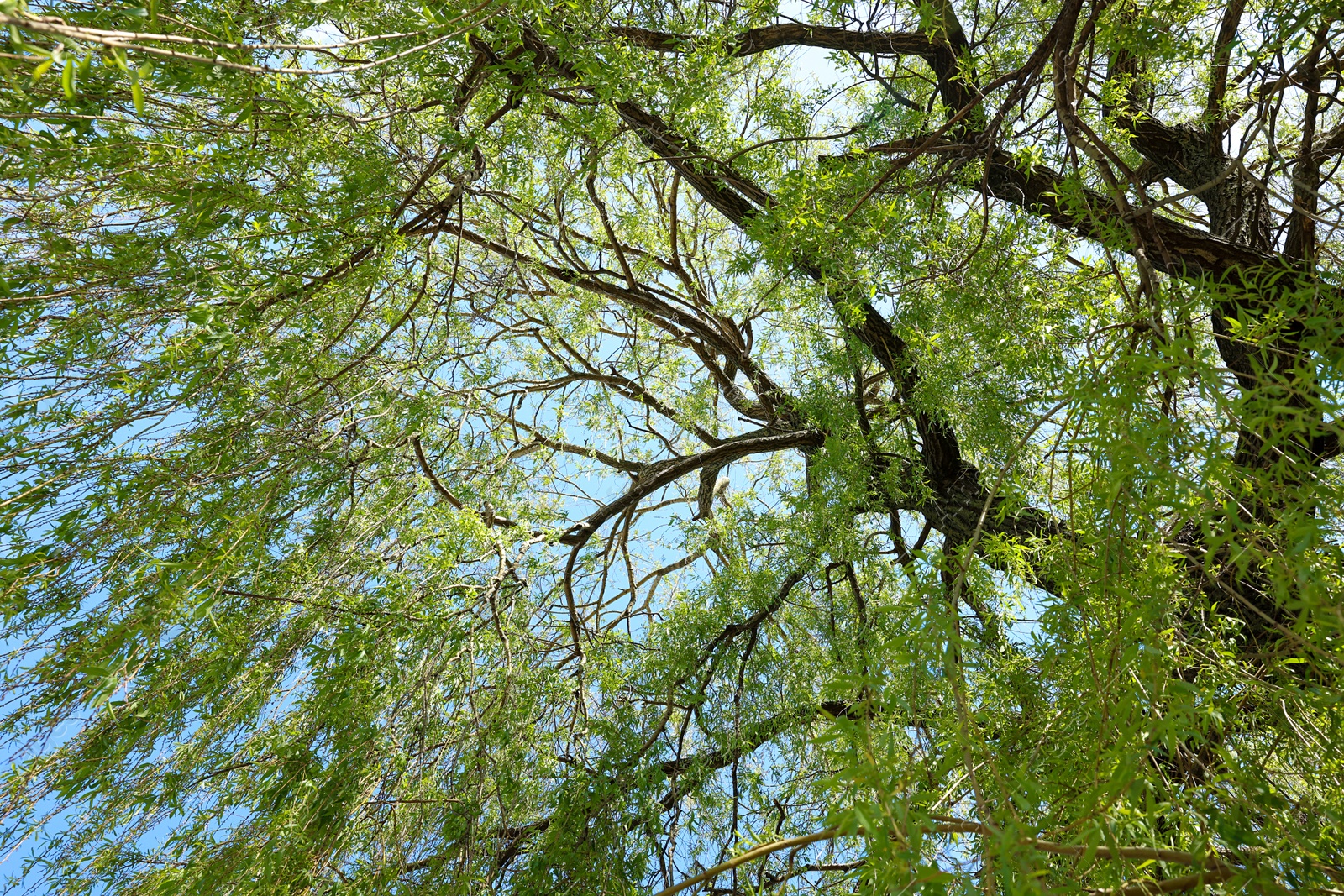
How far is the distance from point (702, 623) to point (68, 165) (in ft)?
7.79

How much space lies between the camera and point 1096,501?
4.33 ft

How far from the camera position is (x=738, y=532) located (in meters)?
3.49

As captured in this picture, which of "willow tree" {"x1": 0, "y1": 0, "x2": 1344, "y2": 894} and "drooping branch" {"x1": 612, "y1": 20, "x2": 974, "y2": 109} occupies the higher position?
"drooping branch" {"x1": 612, "y1": 20, "x2": 974, "y2": 109}

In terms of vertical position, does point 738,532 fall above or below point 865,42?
below

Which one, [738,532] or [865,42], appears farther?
[738,532]

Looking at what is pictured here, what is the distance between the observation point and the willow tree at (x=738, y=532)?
1.21m

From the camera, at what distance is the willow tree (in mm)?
1209

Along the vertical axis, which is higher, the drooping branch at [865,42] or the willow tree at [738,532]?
the drooping branch at [865,42]

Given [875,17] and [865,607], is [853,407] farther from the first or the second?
[875,17]

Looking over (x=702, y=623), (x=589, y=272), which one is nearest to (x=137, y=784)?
(x=702, y=623)

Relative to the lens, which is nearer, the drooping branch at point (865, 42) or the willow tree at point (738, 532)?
the willow tree at point (738, 532)

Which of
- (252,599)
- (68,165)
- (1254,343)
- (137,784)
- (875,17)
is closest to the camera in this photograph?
(1254,343)

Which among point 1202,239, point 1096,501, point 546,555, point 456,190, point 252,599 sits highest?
point 456,190

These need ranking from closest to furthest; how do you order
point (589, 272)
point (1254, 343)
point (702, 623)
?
point (1254, 343) → point (702, 623) → point (589, 272)
